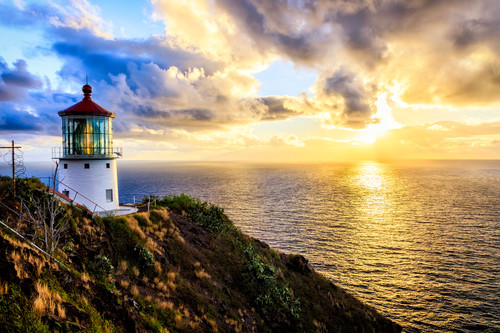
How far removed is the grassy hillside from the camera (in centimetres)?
860

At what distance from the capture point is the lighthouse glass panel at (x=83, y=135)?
22.9 metres

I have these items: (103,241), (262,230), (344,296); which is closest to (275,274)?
(344,296)

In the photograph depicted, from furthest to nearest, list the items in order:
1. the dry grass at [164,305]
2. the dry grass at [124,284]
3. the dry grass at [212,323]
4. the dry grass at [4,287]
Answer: the dry grass at [212,323], the dry grass at [164,305], the dry grass at [124,284], the dry grass at [4,287]

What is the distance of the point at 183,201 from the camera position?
86.9 feet

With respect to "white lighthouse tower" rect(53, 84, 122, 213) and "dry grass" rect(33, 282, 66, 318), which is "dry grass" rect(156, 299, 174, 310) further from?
"white lighthouse tower" rect(53, 84, 122, 213)

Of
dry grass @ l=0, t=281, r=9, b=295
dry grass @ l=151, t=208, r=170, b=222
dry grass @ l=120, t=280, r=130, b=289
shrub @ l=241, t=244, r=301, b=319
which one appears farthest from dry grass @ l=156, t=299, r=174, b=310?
dry grass @ l=151, t=208, r=170, b=222

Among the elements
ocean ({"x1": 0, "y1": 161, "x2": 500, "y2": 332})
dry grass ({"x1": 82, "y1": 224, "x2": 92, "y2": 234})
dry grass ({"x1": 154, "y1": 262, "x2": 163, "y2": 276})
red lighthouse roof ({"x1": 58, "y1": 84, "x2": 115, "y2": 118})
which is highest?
red lighthouse roof ({"x1": 58, "y1": 84, "x2": 115, "y2": 118})

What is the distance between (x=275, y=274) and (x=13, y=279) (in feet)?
57.8

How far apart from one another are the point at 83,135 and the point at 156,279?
1522 centimetres

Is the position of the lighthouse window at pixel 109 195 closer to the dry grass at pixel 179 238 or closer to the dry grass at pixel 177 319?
the dry grass at pixel 179 238

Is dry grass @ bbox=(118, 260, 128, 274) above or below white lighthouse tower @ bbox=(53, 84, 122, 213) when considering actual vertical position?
below

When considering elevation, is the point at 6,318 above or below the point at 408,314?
above

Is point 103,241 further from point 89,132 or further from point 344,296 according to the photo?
point 344,296

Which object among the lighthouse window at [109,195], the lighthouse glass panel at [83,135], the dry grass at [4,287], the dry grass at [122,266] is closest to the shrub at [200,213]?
the lighthouse window at [109,195]
